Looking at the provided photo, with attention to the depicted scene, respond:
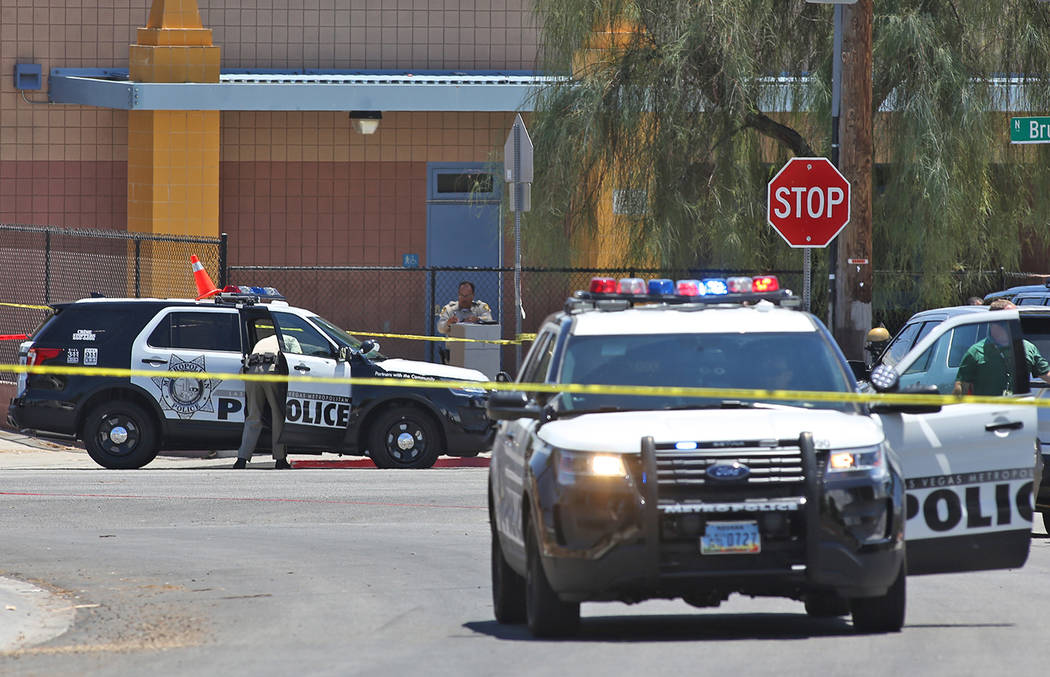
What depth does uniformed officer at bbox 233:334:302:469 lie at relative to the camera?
1883cm

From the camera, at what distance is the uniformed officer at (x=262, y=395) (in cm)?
1883

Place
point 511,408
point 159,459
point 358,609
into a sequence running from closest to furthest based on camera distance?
point 511,408
point 358,609
point 159,459

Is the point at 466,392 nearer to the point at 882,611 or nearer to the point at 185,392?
the point at 185,392

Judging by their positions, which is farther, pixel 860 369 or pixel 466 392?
pixel 466 392

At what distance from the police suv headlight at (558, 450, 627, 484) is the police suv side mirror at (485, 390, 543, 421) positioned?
62 centimetres

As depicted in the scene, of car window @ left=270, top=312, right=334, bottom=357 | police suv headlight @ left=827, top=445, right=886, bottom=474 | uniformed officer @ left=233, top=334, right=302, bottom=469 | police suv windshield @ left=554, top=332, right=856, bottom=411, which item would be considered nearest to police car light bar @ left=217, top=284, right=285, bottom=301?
car window @ left=270, top=312, right=334, bottom=357

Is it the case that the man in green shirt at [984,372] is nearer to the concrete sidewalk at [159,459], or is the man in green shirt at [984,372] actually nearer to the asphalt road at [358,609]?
the asphalt road at [358,609]

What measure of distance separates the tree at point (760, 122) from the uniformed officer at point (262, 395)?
18.0 ft

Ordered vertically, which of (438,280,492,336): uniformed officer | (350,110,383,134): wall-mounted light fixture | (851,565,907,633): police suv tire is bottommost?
(851,565,907,633): police suv tire

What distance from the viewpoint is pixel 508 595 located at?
959 centimetres

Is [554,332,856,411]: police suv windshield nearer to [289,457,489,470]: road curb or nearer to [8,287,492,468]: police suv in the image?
[8,287,492,468]: police suv

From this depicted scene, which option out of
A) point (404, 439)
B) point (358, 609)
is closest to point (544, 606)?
point (358, 609)

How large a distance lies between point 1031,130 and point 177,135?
525 inches

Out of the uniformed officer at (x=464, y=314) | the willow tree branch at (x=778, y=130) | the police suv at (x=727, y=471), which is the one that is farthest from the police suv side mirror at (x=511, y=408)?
the uniformed officer at (x=464, y=314)
